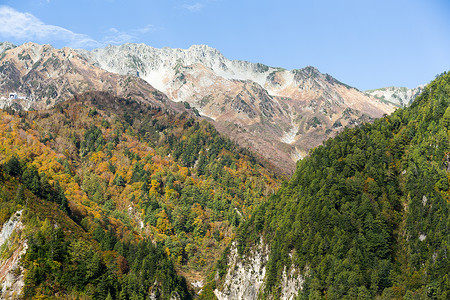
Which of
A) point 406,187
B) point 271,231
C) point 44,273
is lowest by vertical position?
point 44,273

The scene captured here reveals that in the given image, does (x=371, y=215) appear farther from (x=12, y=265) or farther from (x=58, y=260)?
(x=12, y=265)

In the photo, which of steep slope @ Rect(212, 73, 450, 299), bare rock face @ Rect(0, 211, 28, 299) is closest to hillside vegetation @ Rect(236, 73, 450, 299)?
steep slope @ Rect(212, 73, 450, 299)

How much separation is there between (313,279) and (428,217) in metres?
39.2

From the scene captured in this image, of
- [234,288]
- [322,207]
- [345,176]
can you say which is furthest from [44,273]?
[345,176]

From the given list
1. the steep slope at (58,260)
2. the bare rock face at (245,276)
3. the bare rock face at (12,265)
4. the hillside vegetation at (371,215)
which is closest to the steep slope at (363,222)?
the hillside vegetation at (371,215)

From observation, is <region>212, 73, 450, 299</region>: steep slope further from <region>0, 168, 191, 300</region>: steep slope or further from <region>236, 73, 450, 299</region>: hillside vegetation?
<region>0, 168, 191, 300</region>: steep slope

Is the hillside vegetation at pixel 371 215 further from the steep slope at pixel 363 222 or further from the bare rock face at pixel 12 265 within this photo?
the bare rock face at pixel 12 265

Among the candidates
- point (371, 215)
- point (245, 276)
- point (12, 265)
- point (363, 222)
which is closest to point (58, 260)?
point (12, 265)

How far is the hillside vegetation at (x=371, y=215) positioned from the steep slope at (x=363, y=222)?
31cm

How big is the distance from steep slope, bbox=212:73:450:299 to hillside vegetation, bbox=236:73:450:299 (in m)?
0.31

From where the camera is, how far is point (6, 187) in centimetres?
14075

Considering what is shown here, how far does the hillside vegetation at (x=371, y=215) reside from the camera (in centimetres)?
11938

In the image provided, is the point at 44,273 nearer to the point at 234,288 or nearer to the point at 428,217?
the point at 234,288

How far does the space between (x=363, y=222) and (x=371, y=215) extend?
3.32m
